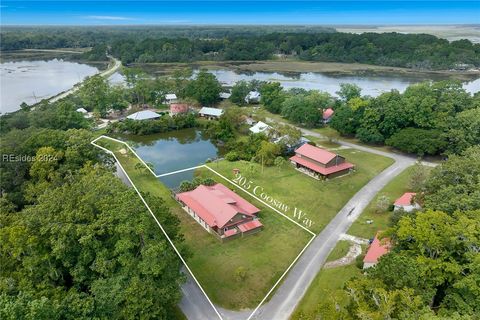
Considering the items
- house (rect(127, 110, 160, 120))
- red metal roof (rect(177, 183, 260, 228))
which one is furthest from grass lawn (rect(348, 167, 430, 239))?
house (rect(127, 110, 160, 120))

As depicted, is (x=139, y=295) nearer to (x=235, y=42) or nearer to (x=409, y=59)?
(x=409, y=59)

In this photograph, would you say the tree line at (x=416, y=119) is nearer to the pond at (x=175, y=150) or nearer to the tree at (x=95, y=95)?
the pond at (x=175, y=150)

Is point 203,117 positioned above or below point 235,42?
below

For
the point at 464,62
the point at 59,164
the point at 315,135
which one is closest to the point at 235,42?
the point at 464,62

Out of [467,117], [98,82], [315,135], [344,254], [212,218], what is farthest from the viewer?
[98,82]

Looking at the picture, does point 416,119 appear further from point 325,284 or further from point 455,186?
point 325,284

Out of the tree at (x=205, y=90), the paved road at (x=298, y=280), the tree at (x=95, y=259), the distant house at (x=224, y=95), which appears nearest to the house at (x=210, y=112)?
the tree at (x=205, y=90)

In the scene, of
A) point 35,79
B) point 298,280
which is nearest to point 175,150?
point 298,280
